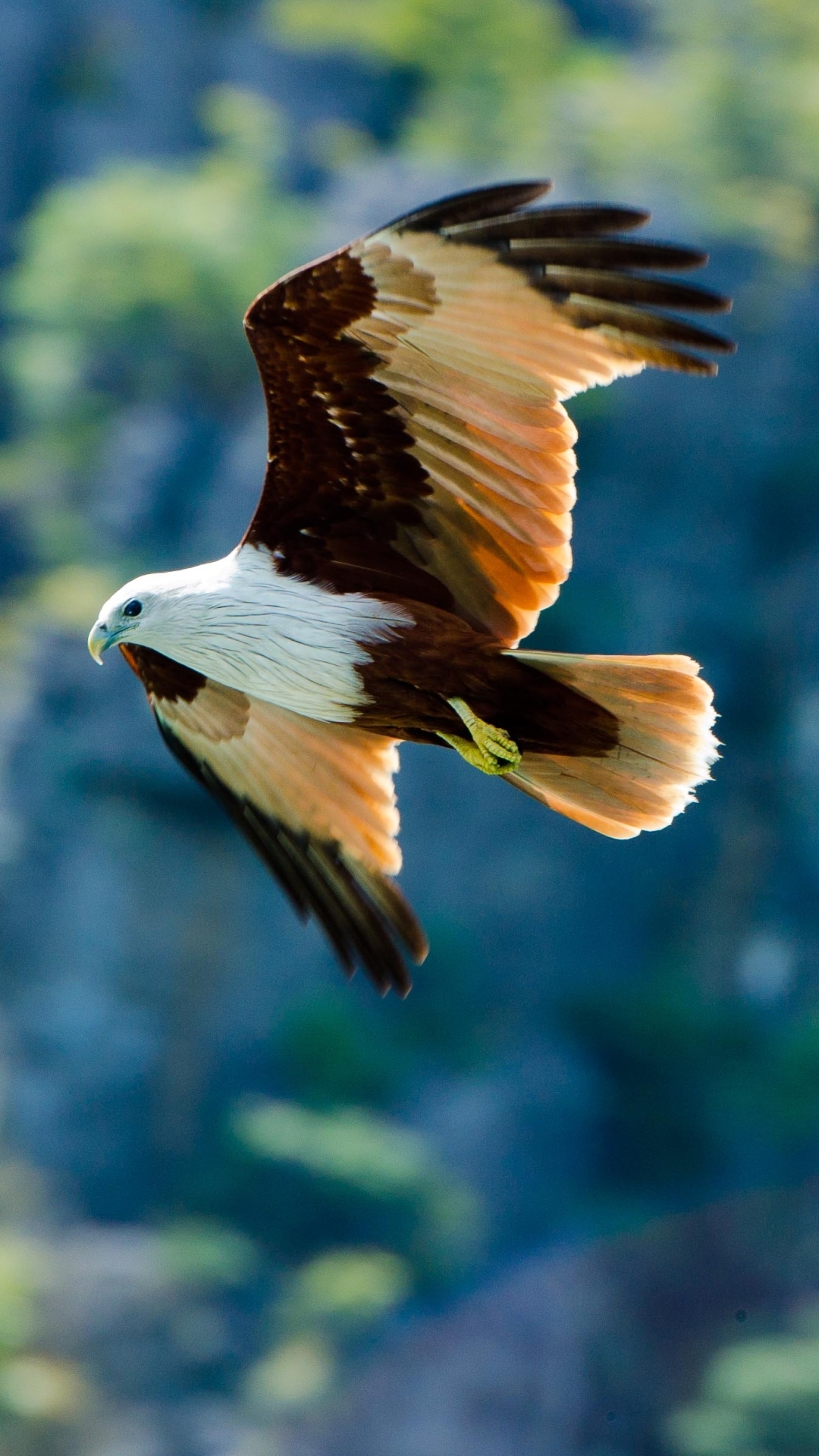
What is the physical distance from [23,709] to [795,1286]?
296 inches

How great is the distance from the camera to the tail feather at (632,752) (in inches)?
178

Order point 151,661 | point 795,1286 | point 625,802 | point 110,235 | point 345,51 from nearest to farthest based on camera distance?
1. point 625,802
2. point 151,661
3. point 795,1286
4. point 110,235
5. point 345,51

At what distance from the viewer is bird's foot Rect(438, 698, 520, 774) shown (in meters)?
4.63

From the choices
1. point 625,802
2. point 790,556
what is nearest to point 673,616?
point 790,556

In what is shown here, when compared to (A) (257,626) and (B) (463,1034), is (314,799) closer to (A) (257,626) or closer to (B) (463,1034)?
(A) (257,626)

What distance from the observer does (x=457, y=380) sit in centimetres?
429

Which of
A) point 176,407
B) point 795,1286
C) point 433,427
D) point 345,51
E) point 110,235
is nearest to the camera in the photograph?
point 433,427

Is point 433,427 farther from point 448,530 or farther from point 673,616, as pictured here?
point 673,616

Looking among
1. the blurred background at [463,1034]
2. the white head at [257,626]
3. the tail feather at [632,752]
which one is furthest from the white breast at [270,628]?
the blurred background at [463,1034]

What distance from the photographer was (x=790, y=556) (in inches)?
635

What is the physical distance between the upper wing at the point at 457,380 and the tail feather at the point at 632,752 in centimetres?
29

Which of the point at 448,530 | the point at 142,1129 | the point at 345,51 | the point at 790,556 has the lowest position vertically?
the point at 448,530

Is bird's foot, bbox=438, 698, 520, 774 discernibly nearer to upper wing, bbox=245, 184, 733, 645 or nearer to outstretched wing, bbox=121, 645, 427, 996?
upper wing, bbox=245, 184, 733, 645

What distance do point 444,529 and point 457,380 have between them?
0.48 metres
